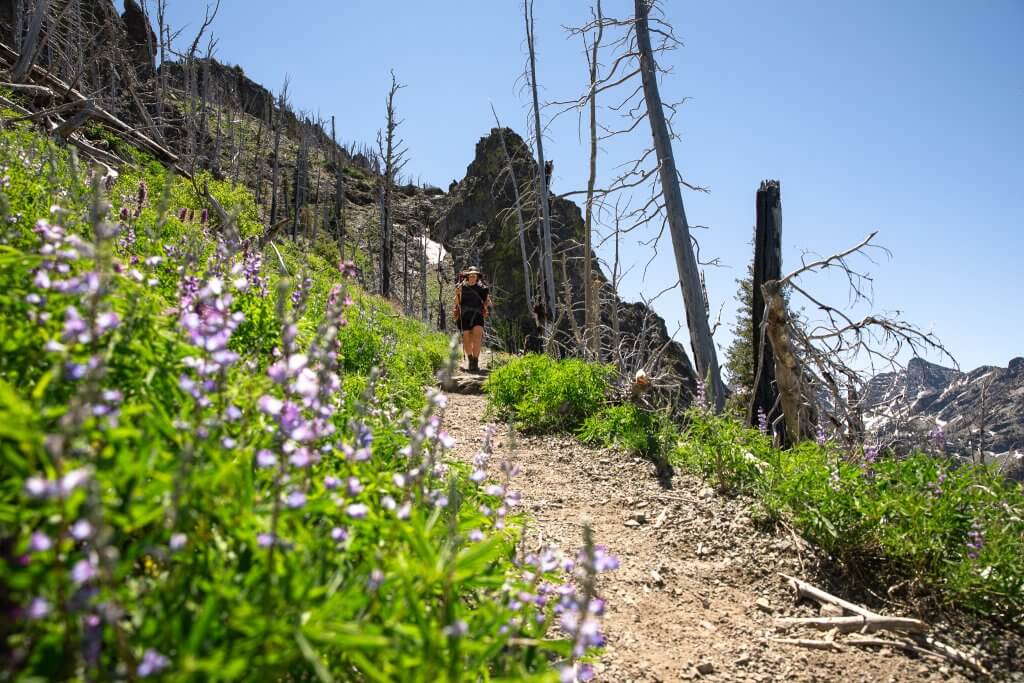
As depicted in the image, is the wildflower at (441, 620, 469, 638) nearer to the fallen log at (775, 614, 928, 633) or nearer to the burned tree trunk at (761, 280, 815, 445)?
the fallen log at (775, 614, 928, 633)

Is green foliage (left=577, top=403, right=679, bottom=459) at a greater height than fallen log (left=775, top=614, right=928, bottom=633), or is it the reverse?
green foliage (left=577, top=403, right=679, bottom=459)

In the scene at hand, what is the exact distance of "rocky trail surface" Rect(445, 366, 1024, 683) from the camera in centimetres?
303

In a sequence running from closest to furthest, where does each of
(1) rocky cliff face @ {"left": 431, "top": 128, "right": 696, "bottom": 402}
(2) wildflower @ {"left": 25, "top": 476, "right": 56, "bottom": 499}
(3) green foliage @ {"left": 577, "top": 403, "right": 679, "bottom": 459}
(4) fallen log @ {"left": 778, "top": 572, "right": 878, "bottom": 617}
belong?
(2) wildflower @ {"left": 25, "top": 476, "right": 56, "bottom": 499} < (4) fallen log @ {"left": 778, "top": 572, "right": 878, "bottom": 617} < (3) green foliage @ {"left": 577, "top": 403, "right": 679, "bottom": 459} < (1) rocky cliff face @ {"left": 431, "top": 128, "right": 696, "bottom": 402}

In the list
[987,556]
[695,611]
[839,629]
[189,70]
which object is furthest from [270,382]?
[189,70]

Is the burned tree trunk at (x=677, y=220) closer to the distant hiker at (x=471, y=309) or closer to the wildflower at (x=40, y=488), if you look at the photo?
the distant hiker at (x=471, y=309)

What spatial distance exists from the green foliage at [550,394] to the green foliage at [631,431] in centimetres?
29

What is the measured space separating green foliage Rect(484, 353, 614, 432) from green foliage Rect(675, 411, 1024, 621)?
2.93m

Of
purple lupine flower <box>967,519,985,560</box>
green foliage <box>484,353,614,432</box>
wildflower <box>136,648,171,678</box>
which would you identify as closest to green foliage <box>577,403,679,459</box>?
green foliage <box>484,353,614,432</box>

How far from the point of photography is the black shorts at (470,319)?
37.8 ft

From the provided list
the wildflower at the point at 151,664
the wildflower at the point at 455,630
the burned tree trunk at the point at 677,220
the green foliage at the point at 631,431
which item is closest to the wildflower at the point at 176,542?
the wildflower at the point at 151,664

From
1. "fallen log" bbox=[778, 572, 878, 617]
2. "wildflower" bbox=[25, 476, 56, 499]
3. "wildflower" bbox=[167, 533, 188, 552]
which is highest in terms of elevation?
"wildflower" bbox=[25, 476, 56, 499]

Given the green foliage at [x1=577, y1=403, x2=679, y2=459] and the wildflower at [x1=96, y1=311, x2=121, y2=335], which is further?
the green foliage at [x1=577, y1=403, x2=679, y2=459]

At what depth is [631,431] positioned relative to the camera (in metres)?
6.32

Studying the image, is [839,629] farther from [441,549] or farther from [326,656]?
[326,656]
